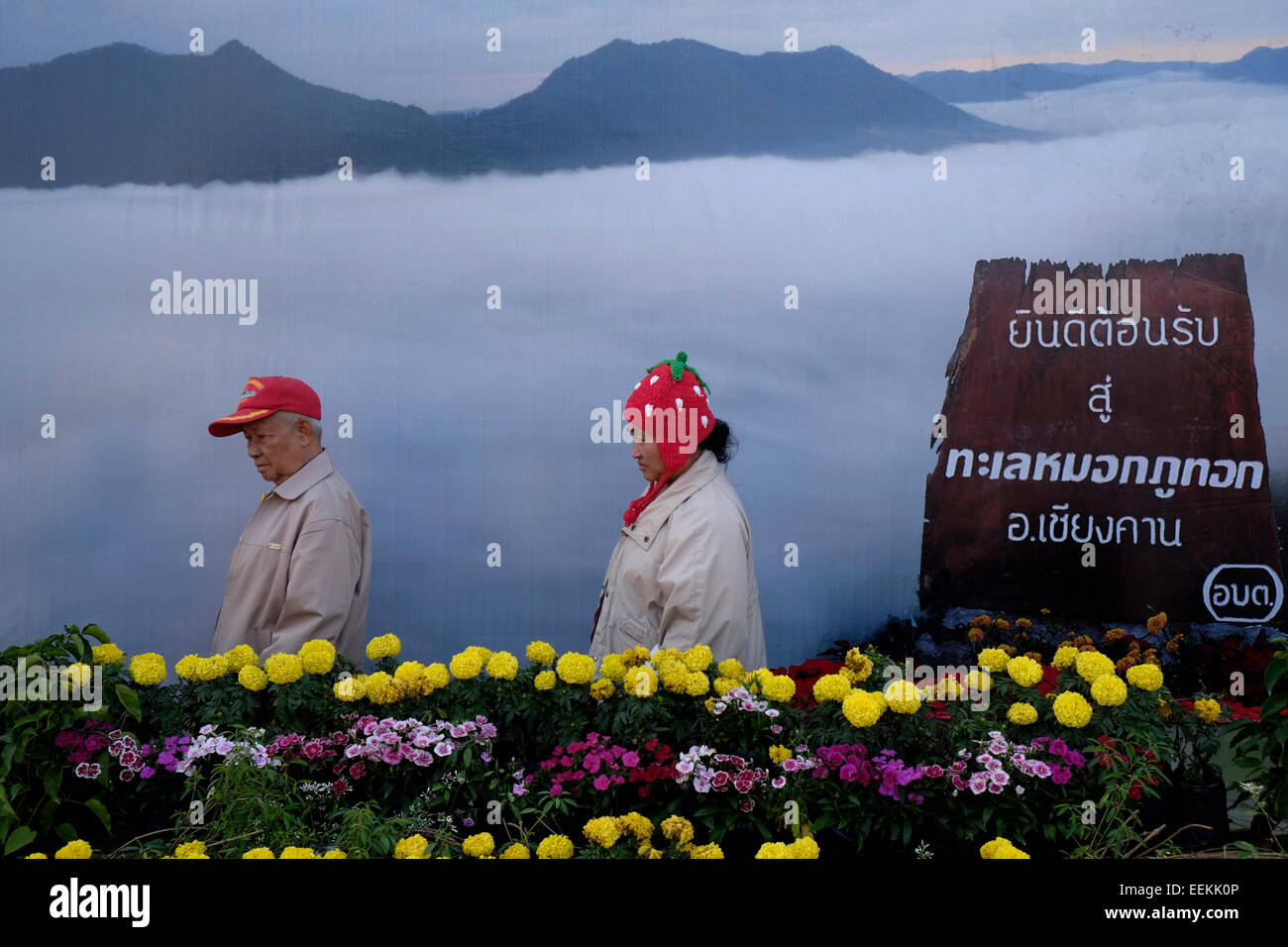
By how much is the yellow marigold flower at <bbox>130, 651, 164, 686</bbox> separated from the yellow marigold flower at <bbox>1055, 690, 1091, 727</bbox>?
2.25 meters

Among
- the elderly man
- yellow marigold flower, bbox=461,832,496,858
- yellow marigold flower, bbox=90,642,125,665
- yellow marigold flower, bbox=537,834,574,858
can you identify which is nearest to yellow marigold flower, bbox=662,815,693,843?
yellow marigold flower, bbox=537,834,574,858

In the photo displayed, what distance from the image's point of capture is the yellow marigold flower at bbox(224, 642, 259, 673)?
9.43 feet

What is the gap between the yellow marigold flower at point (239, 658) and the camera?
2.87m

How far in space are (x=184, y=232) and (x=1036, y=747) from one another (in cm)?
414

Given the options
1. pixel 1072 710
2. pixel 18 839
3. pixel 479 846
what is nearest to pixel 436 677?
pixel 479 846

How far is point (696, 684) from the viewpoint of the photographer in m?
2.62

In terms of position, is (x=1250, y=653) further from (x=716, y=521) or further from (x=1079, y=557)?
(x=716, y=521)

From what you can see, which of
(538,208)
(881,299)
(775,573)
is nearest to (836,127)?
(881,299)

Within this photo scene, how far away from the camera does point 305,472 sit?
3.78 metres

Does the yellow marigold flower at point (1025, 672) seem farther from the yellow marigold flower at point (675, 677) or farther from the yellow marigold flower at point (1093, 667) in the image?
the yellow marigold flower at point (675, 677)

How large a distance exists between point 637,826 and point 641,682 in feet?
1.50

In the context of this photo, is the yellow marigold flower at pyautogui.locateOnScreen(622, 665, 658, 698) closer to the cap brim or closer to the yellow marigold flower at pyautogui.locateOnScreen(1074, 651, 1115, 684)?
the yellow marigold flower at pyautogui.locateOnScreen(1074, 651, 1115, 684)

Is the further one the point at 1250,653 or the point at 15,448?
the point at 15,448

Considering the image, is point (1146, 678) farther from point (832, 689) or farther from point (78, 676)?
point (78, 676)
